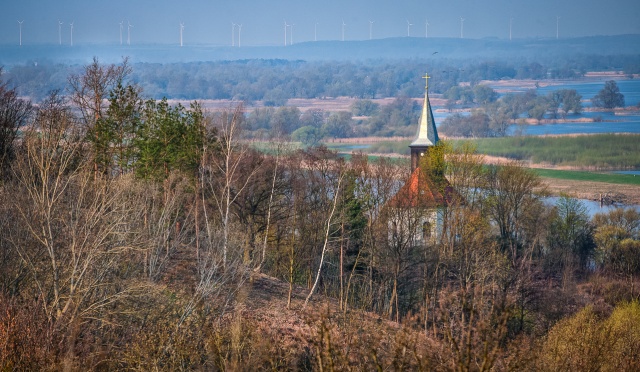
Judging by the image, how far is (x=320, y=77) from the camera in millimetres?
171375

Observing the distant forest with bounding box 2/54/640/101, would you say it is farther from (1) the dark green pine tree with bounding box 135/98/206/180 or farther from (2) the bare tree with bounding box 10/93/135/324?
(2) the bare tree with bounding box 10/93/135/324

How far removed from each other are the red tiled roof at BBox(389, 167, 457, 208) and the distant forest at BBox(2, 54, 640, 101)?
300 feet

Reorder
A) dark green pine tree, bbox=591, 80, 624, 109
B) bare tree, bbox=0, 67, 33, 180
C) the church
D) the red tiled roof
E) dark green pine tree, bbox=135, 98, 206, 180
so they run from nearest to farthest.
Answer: bare tree, bbox=0, 67, 33, 180 → dark green pine tree, bbox=135, 98, 206, 180 → the church → the red tiled roof → dark green pine tree, bbox=591, 80, 624, 109

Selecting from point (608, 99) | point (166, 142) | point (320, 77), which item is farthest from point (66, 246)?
point (320, 77)

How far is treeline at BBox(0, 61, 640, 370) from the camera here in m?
13.4

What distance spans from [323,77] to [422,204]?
14068 centimetres

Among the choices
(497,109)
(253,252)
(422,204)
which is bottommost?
(253,252)

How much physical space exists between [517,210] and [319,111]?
3432 inches

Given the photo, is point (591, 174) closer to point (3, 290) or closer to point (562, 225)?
point (562, 225)

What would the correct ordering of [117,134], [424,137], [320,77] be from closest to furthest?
[117,134] < [424,137] < [320,77]

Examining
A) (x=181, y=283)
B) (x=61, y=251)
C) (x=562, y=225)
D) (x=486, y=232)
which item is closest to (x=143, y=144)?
(x=181, y=283)

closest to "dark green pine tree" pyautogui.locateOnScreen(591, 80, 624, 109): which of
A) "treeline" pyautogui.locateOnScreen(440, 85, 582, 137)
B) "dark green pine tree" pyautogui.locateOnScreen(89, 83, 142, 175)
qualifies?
"treeline" pyautogui.locateOnScreen(440, 85, 582, 137)

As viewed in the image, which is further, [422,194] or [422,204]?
[422,194]

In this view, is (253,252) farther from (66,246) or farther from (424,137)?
(424,137)
